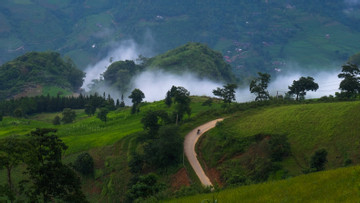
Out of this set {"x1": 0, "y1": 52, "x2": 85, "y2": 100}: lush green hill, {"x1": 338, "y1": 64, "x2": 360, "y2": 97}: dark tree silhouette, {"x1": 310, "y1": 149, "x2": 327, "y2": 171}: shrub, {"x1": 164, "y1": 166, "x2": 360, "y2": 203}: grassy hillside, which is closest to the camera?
{"x1": 164, "y1": 166, "x2": 360, "y2": 203}: grassy hillside

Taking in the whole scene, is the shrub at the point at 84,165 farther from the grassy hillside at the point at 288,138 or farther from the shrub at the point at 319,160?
the shrub at the point at 319,160

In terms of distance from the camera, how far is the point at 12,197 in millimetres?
27172

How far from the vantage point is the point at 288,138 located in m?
→ 54.0

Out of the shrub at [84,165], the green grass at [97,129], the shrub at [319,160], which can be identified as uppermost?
the green grass at [97,129]

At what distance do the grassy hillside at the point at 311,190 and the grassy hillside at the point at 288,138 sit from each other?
17349mm

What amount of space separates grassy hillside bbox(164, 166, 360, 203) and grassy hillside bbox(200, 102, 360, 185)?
683 inches

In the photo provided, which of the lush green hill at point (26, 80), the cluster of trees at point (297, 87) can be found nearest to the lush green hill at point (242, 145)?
the cluster of trees at point (297, 87)

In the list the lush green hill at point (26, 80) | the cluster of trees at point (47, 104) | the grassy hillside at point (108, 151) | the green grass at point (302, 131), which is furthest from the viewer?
the lush green hill at point (26, 80)

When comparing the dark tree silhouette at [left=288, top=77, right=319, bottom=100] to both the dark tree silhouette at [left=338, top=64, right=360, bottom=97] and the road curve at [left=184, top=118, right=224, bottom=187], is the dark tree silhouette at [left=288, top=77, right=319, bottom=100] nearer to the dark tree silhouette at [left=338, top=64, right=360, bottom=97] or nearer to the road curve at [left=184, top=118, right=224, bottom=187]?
the dark tree silhouette at [left=338, top=64, right=360, bottom=97]

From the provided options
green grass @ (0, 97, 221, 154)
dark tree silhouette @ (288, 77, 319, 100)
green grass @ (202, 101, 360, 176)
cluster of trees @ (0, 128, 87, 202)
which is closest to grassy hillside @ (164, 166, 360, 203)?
cluster of trees @ (0, 128, 87, 202)

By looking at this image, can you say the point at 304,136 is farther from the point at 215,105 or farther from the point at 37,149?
the point at 215,105

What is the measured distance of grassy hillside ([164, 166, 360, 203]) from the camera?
20.3 m

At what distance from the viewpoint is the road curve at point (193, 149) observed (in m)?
51.6

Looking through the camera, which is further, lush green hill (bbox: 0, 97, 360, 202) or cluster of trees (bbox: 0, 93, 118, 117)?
cluster of trees (bbox: 0, 93, 118, 117)
